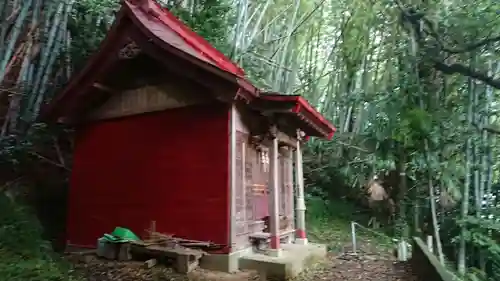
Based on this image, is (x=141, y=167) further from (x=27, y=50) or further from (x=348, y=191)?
(x=348, y=191)

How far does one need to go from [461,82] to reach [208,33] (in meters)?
5.80

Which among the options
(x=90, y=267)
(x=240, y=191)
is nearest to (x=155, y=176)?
(x=240, y=191)

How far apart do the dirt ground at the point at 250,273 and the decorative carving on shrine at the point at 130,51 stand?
2.82 meters

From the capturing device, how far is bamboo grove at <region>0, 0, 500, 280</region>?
6.75 meters

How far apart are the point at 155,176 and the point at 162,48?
1.80 metres

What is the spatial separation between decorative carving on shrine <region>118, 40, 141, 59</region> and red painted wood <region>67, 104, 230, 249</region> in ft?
2.92

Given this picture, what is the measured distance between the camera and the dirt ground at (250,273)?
486cm

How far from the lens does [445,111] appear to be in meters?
8.80

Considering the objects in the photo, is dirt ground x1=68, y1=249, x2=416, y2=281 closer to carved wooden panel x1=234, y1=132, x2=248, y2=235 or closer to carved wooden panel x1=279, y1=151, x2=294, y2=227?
carved wooden panel x1=234, y1=132, x2=248, y2=235

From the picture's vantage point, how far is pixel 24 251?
478 cm

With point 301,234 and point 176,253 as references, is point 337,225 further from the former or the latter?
point 176,253

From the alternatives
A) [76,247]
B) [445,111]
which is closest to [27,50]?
[76,247]

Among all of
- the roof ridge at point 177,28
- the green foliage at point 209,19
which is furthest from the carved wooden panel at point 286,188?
the green foliage at point 209,19

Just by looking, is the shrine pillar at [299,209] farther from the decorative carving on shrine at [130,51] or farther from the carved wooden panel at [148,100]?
the decorative carving on shrine at [130,51]
